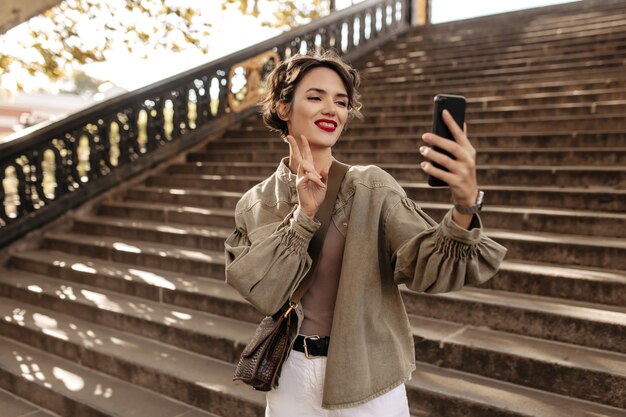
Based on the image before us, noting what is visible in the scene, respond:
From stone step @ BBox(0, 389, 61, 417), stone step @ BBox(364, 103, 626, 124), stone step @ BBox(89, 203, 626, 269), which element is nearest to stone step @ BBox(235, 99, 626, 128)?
stone step @ BBox(364, 103, 626, 124)

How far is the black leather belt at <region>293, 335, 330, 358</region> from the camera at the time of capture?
1.65m

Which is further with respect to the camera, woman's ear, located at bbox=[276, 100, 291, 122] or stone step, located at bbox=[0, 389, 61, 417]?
stone step, located at bbox=[0, 389, 61, 417]

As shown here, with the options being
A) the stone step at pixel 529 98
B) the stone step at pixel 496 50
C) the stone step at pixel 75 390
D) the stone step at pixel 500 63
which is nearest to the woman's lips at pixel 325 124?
the stone step at pixel 75 390

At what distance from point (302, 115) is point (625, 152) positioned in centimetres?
425

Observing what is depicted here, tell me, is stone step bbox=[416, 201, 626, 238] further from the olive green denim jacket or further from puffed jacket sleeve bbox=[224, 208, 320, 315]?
puffed jacket sleeve bbox=[224, 208, 320, 315]

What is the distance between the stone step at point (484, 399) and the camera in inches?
110

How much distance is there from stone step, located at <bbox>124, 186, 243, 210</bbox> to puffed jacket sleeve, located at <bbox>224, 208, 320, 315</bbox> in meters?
4.54

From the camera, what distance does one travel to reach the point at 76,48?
26.0ft

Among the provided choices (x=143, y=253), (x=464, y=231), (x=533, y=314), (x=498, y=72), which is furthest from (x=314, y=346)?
(x=498, y=72)

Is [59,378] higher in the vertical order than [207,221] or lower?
lower

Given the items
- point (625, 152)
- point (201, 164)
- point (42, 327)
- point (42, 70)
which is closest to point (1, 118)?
point (42, 70)

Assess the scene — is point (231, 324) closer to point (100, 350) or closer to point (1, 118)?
point (100, 350)

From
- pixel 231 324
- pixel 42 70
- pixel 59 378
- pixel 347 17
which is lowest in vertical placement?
pixel 59 378

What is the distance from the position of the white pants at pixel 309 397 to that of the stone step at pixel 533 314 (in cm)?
199
